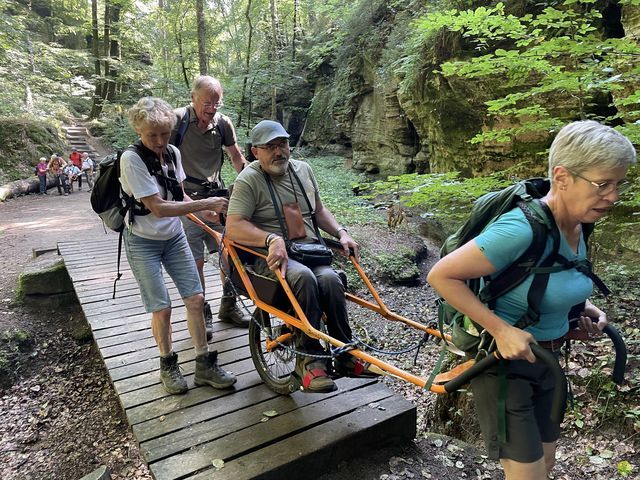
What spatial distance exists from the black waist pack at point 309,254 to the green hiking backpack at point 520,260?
1.16m

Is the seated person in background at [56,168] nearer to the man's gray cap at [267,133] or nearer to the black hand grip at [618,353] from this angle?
the man's gray cap at [267,133]

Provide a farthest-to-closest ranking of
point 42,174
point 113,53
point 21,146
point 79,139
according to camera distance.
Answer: point 113,53
point 79,139
point 21,146
point 42,174

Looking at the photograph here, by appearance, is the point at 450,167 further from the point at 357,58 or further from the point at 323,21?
the point at 323,21

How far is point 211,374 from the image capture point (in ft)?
11.4

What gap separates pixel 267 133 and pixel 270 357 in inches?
76.4

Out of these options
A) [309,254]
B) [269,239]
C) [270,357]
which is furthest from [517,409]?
[270,357]

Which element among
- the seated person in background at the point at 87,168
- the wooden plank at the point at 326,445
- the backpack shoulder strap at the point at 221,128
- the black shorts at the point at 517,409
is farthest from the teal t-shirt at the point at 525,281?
the seated person in background at the point at 87,168

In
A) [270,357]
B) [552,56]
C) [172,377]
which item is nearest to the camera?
[172,377]

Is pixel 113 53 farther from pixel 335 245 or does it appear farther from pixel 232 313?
pixel 335 245

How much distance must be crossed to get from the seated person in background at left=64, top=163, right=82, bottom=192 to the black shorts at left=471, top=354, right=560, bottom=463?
1754cm

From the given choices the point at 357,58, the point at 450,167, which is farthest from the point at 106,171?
→ the point at 357,58

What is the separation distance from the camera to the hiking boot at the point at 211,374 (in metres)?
3.44

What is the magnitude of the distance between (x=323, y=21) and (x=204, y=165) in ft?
73.2

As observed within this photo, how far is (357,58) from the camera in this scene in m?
17.4
